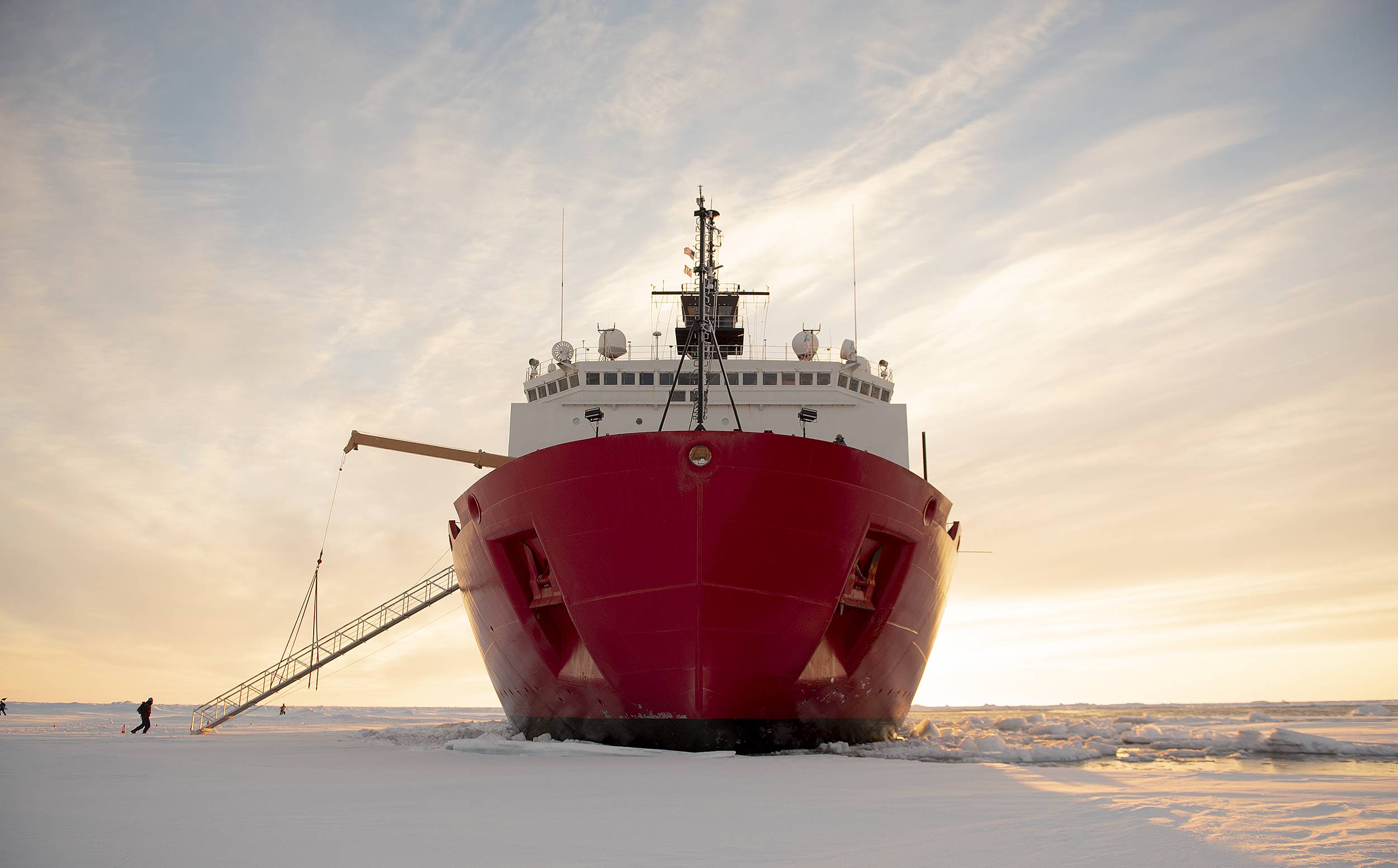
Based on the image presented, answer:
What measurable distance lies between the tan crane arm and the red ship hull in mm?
3600

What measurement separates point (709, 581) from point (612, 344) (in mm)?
9974

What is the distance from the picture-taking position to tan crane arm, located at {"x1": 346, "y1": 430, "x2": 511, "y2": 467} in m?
16.2

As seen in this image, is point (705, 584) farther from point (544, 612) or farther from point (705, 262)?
point (705, 262)

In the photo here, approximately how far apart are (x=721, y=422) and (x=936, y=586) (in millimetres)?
5289

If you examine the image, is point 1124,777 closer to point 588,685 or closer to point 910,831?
point 910,831

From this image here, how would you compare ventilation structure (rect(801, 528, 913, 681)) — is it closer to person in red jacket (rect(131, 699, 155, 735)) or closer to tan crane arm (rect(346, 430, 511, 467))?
tan crane arm (rect(346, 430, 511, 467))

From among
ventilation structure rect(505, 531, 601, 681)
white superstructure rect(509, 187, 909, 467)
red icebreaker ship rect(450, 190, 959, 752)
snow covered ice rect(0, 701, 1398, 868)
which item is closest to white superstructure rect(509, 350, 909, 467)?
white superstructure rect(509, 187, 909, 467)

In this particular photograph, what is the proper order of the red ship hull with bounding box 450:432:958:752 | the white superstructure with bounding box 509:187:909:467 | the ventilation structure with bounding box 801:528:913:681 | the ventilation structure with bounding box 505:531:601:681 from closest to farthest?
the red ship hull with bounding box 450:432:958:752, the ventilation structure with bounding box 801:528:913:681, the ventilation structure with bounding box 505:531:601:681, the white superstructure with bounding box 509:187:909:467

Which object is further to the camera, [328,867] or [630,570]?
[630,570]

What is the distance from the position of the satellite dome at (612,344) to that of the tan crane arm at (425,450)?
4.26 metres

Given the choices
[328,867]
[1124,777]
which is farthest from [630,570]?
[328,867]

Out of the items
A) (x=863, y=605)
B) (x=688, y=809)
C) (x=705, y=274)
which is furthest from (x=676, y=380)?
(x=688, y=809)

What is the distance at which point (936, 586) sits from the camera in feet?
48.6

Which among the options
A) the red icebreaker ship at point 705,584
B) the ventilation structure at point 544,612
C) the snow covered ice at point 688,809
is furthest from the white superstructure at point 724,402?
the snow covered ice at point 688,809
